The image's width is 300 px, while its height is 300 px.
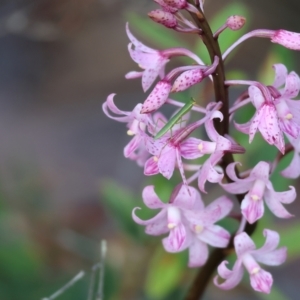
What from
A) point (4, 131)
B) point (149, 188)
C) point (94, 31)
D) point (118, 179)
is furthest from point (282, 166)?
point (94, 31)

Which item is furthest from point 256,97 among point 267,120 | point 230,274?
point 230,274

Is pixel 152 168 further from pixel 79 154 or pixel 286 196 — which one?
pixel 79 154

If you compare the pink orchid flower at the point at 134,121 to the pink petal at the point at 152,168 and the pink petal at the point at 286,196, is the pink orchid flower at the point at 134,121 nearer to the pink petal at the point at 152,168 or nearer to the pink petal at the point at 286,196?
the pink petal at the point at 152,168

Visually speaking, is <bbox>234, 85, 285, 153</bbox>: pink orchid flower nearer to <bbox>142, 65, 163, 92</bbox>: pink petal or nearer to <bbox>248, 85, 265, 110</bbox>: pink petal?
<bbox>248, 85, 265, 110</bbox>: pink petal

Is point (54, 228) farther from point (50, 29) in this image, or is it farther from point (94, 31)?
point (94, 31)

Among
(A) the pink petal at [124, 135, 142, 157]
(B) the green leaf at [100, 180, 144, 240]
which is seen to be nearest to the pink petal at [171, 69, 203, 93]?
(A) the pink petal at [124, 135, 142, 157]

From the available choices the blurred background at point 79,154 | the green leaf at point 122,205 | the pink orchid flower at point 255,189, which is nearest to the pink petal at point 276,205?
the pink orchid flower at point 255,189
